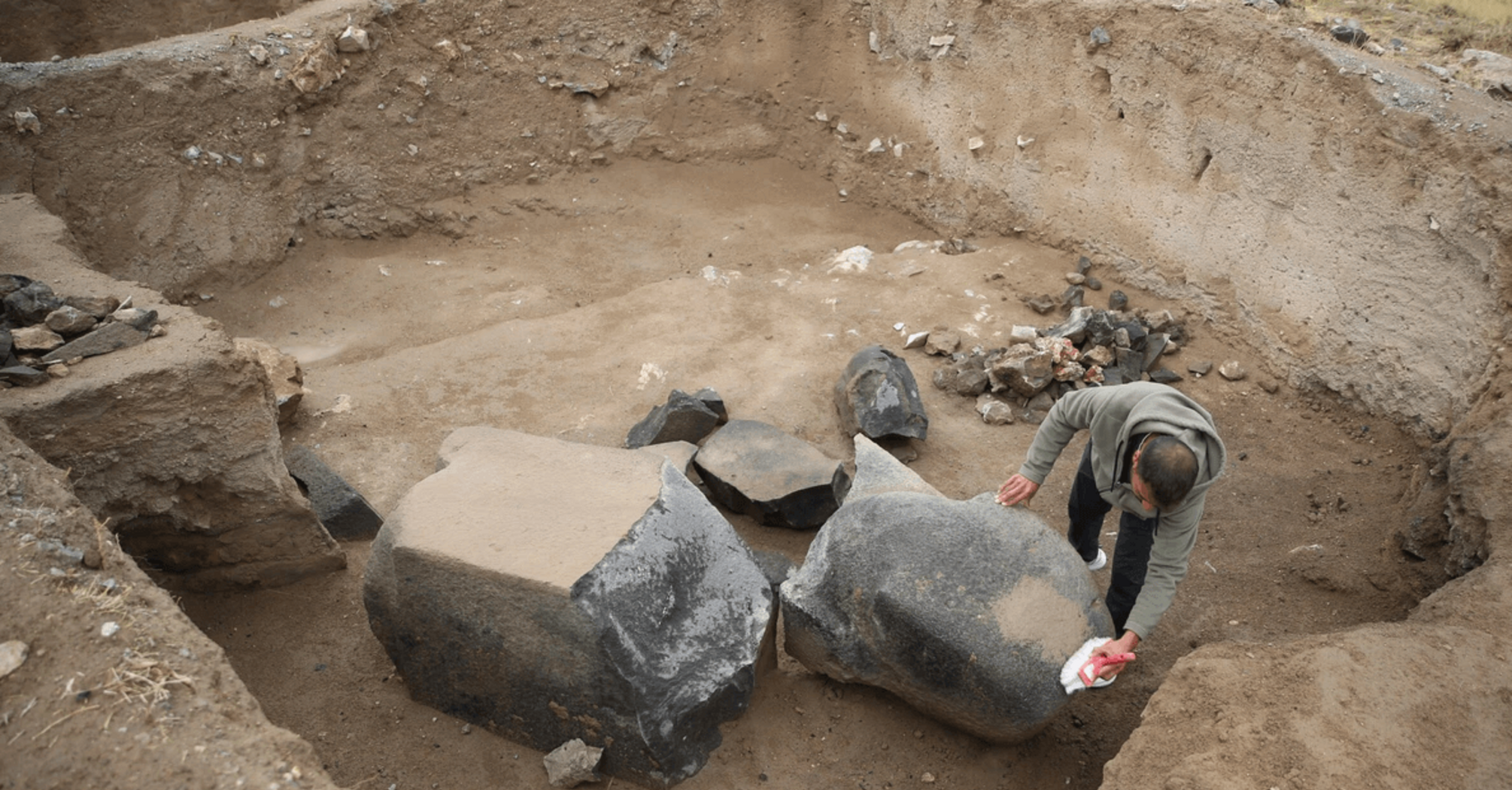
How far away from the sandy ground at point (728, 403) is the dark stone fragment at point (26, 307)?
1.22 m

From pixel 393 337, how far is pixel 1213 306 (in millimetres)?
4766

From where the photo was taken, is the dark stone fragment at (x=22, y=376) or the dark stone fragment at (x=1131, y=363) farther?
the dark stone fragment at (x=1131, y=363)

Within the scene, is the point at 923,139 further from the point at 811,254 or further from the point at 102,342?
the point at 102,342

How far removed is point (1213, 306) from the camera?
5.56m

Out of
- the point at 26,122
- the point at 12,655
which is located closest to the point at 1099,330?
the point at 12,655

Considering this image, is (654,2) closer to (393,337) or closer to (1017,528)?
(393,337)

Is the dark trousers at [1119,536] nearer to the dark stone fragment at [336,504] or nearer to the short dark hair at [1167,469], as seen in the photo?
the short dark hair at [1167,469]

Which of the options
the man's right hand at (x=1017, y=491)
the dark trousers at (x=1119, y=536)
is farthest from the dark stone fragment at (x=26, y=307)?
the dark trousers at (x=1119, y=536)

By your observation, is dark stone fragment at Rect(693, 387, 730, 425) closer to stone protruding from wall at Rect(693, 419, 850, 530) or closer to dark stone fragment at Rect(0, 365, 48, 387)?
stone protruding from wall at Rect(693, 419, 850, 530)

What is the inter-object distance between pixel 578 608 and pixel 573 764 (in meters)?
0.57

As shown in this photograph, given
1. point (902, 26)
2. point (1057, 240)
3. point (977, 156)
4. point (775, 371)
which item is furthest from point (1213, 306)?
point (902, 26)

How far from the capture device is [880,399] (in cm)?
471

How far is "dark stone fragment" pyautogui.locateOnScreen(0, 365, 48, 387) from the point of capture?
3.21m

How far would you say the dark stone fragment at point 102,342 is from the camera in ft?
11.1
